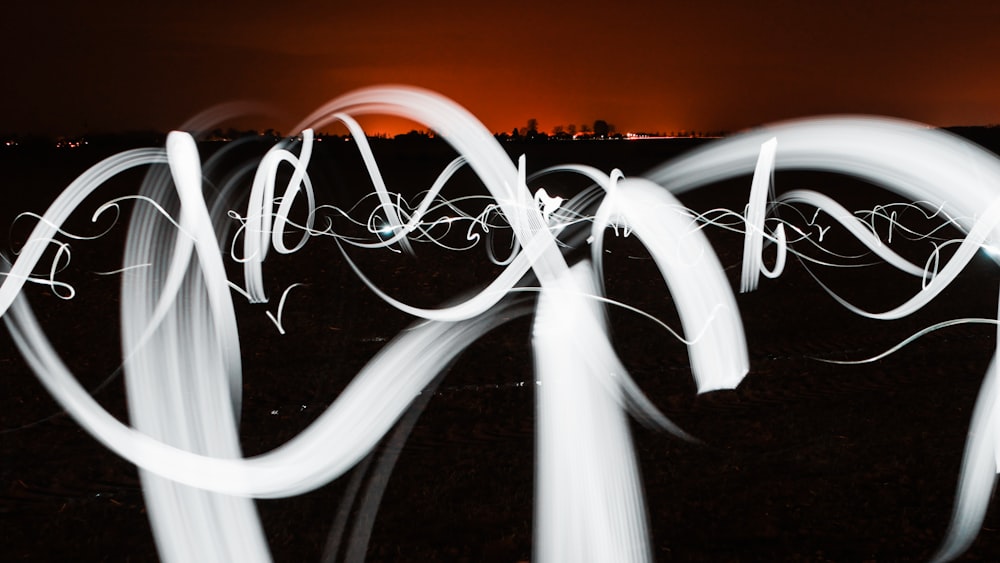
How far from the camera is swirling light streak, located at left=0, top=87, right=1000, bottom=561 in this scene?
4.16 m

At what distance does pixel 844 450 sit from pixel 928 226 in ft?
46.1

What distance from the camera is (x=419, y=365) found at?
6.91m

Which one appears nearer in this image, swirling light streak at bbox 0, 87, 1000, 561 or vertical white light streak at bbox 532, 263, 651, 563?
vertical white light streak at bbox 532, 263, 651, 563

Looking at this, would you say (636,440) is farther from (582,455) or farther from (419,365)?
(419,365)

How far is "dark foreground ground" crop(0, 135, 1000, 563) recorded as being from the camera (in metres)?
3.94

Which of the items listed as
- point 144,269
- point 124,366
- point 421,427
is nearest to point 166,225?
point 144,269

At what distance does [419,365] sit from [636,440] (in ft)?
8.11

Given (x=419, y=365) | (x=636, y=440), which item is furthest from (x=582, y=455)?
(x=419, y=365)

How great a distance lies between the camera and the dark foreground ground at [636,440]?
3.94 meters

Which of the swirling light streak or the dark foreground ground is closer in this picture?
the dark foreground ground

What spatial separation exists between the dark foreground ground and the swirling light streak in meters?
0.15

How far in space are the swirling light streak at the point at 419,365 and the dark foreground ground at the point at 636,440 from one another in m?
0.15

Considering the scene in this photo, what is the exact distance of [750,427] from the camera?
535 centimetres

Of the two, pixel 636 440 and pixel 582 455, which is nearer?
pixel 582 455
